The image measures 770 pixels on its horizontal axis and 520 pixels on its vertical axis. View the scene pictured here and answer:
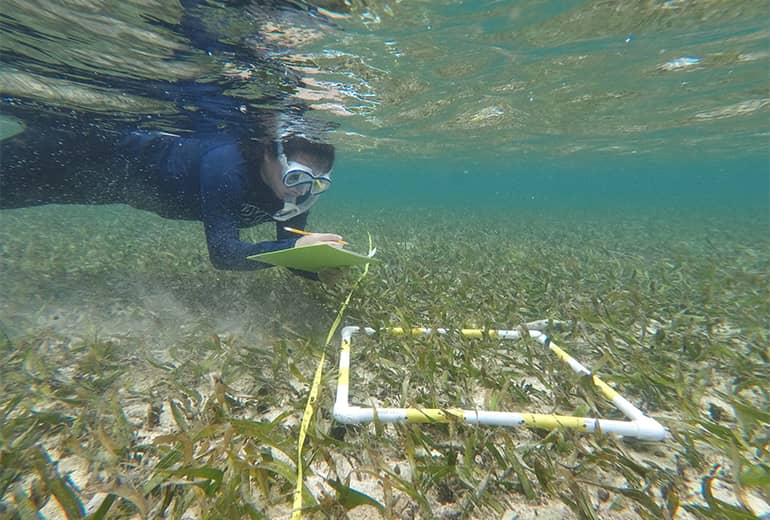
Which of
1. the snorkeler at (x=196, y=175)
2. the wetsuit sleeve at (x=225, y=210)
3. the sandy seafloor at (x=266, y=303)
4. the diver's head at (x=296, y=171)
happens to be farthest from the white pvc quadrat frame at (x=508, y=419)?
the diver's head at (x=296, y=171)

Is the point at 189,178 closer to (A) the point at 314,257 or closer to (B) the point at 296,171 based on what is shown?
(B) the point at 296,171

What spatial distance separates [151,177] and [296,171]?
2.60 meters

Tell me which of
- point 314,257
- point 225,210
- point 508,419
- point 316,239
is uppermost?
point 225,210

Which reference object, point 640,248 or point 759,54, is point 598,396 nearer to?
point 640,248

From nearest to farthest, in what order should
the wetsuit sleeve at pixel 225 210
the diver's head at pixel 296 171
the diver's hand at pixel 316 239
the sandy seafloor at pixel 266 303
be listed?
the sandy seafloor at pixel 266 303 < the diver's hand at pixel 316 239 < the wetsuit sleeve at pixel 225 210 < the diver's head at pixel 296 171

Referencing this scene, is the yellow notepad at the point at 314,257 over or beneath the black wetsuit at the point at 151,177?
beneath

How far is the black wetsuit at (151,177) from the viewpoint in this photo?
3.94m

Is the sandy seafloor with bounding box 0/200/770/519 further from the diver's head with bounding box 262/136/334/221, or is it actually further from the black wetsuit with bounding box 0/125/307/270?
the diver's head with bounding box 262/136/334/221

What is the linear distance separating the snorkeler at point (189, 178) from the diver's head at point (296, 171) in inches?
0.5

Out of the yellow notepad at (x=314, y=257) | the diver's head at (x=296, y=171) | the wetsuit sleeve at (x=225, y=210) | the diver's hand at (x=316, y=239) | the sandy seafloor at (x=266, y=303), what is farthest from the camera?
the diver's head at (x=296, y=171)

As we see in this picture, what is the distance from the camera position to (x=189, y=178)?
454cm

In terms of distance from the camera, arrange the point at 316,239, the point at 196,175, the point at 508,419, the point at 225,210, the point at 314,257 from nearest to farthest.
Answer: the point at 508,419, the point at 314,257, the point at 316,239, the point at 225,210, the point at 196,175

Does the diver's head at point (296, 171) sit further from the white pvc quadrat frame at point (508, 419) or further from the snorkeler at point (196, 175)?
the white pvc quadrat frame at point (508, 419)

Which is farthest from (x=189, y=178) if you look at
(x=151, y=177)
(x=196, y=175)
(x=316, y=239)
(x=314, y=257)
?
(x=314, y=257)
